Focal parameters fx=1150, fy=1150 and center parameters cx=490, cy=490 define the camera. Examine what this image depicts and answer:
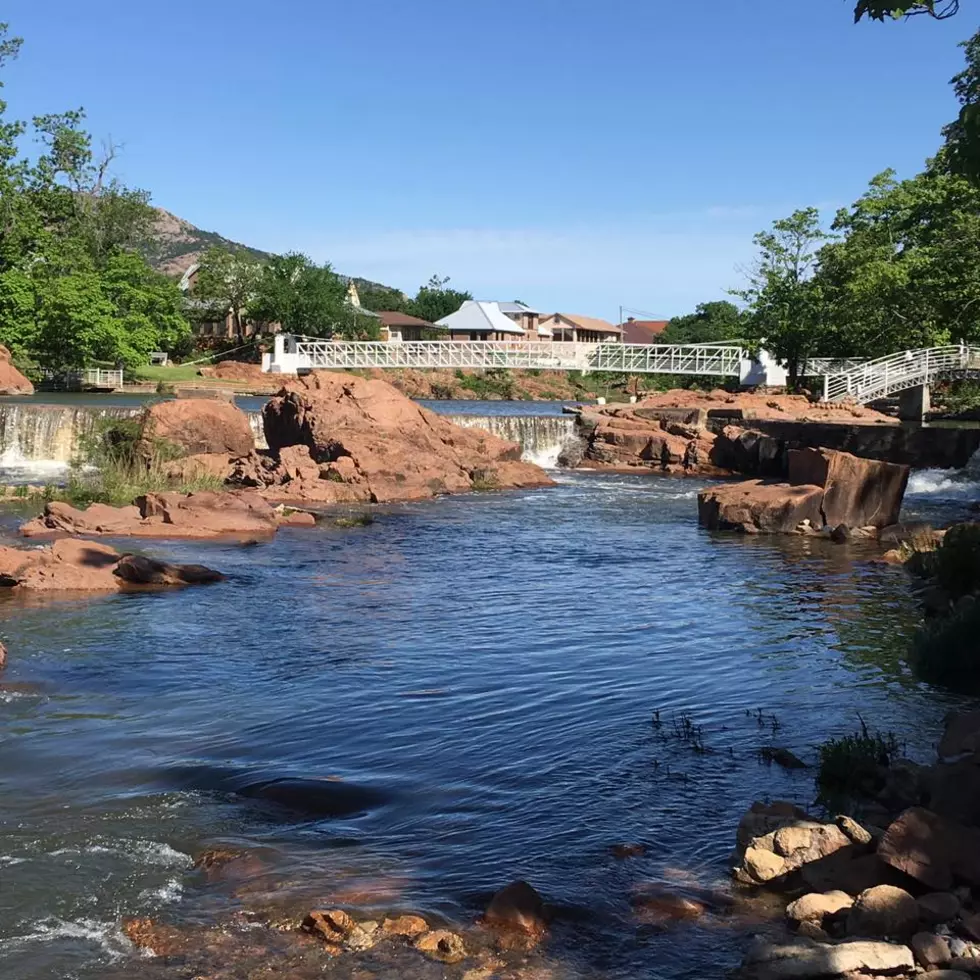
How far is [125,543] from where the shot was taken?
63.9 feet

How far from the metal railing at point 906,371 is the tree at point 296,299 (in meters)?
49.8

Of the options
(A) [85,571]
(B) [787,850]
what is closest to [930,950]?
(B) [787,850]

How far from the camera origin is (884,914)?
5.32 metres

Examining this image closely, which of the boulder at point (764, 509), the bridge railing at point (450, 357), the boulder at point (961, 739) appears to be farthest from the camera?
the bridge railing at point (450, 357)

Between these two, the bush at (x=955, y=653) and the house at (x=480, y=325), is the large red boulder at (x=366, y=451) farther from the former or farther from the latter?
the house at (x=480, y=325)

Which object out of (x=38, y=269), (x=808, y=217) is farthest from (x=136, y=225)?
(x=808, y=217)

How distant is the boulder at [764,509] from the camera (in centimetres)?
2322

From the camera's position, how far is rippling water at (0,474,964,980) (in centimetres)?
627

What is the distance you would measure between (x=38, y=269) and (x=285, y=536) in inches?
1769

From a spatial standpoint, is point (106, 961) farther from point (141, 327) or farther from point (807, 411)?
point (141, 327)

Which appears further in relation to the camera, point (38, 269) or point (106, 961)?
point (38, 269)

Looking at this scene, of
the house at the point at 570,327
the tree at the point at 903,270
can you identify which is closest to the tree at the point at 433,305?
the house at the point at 570,327

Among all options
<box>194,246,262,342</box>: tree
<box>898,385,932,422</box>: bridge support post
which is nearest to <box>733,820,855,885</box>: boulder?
<box>898,385,932,422</box>: bridge support post

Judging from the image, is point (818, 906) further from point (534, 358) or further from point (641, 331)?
point (641, 331)
